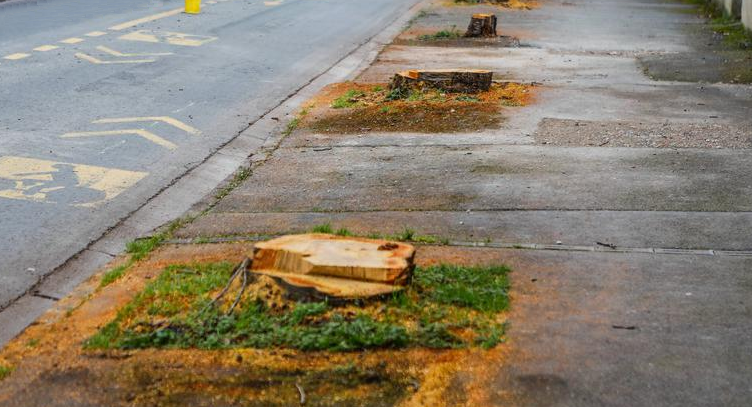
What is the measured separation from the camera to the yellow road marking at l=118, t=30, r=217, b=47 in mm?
18595

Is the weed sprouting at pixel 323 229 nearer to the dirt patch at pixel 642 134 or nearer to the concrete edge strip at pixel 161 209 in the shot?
the concrete edge strip at pixel 161 209

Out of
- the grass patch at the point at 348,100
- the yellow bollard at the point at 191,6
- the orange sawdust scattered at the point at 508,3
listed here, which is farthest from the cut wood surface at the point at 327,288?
the orange sawdust scattered at the point at 508,3

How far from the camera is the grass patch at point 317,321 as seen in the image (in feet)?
17.8

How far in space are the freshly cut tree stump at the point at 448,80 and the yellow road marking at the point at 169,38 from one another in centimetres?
603

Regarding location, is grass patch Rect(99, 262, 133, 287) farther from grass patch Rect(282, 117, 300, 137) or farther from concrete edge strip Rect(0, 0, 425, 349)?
grass patch Rect(282, 117, 300, 137)

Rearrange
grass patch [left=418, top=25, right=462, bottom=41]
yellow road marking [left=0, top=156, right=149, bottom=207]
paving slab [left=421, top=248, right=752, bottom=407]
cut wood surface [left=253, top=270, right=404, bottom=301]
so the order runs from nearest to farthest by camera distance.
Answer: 1. paving slab [left=421, top=248, right=752, bottom=407]
2. cut wood surface [left=253, top=270, right=404, bottom=301]
3. yellow road marking [left=0, top=156, right=149, bottom=207]
4. grass patch [left=418, top=25, right=462, bottom=41]

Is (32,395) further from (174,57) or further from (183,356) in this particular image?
(174,57)

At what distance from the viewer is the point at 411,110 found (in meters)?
12.4

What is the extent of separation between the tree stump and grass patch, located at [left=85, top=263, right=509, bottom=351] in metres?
14.3

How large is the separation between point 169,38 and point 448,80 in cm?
749

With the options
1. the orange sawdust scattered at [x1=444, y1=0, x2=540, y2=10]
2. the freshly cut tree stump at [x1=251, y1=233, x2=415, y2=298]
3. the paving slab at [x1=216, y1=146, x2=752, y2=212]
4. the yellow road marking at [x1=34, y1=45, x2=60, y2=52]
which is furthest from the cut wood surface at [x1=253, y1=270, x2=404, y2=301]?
the orange sawdust scattered at [x1=444, y1=0, x2=540, y2=10]

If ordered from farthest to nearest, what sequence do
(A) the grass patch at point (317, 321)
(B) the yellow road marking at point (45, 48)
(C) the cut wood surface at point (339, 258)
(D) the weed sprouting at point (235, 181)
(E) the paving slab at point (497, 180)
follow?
(B) the yellow road marking at point (45, 48) → (D) the weed sprouting at point (235, 181) → (E) the paving slab at point (497, 180) → (C) the cut wood surface at point (339, 258) → (A) the grass patch at point (317, 321)

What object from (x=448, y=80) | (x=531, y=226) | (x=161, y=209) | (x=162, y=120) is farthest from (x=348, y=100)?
(x=531, y=226)

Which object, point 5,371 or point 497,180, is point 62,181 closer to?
point 497,180
